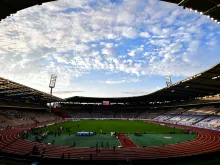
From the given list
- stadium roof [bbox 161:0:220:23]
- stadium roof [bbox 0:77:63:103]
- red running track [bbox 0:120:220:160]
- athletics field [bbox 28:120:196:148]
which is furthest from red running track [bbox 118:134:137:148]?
stadium roof [bbox 0:77:63:103]

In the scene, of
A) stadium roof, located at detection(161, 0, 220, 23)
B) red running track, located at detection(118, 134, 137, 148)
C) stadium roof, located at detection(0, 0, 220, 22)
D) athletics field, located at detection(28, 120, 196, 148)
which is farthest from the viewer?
athletics field, located at detection(28, 120, 196, 148)

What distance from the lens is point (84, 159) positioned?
18031 millimetres

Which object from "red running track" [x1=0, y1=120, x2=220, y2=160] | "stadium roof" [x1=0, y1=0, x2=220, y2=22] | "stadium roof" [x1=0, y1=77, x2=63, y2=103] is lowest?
"red running track" [x1=0, y1=120, x2=220, y2=160]

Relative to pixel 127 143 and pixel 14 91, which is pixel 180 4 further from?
pixel 14 91

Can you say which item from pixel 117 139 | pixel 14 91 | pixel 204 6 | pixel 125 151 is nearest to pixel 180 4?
pixel 204 6

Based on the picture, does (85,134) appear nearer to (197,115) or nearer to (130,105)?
(197,115)

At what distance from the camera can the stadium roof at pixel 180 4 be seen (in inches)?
402

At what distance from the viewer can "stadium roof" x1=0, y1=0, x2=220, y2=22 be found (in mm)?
10219

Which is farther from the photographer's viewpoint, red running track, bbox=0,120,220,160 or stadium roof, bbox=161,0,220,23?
red running track, bbox=0,120,220,160

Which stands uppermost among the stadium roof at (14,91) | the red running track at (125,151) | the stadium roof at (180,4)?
the stadium roof at (180,4)

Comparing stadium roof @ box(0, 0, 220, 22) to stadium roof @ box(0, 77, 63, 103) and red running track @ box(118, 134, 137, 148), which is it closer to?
red running track @ box(118, 134, 137, 148)

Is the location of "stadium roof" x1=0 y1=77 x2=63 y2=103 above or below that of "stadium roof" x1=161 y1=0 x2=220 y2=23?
below

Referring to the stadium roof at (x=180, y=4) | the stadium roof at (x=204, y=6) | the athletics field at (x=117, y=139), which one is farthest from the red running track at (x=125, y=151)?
the stadium roof at (x=180, y=4)

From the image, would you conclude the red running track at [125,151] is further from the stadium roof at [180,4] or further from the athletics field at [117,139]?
the stadium roof at [180,4]
